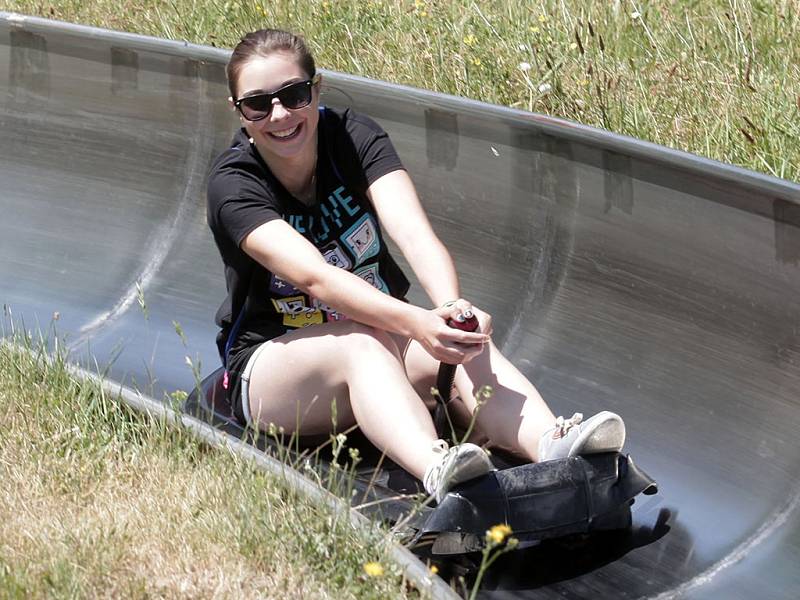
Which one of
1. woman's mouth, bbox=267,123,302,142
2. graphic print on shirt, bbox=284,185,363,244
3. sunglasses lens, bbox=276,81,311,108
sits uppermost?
sunglasses lens, bbox=276,81,311,108

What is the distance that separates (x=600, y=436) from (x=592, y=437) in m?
0.02

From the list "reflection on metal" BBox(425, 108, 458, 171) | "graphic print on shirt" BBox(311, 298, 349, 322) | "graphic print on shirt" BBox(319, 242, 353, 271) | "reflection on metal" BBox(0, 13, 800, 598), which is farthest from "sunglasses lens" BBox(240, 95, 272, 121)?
"reflection on metal" BBox(425, 108, 458, 171)

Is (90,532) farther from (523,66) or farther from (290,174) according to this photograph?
(523,66)

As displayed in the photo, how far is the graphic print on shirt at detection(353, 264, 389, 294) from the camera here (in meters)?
3.47

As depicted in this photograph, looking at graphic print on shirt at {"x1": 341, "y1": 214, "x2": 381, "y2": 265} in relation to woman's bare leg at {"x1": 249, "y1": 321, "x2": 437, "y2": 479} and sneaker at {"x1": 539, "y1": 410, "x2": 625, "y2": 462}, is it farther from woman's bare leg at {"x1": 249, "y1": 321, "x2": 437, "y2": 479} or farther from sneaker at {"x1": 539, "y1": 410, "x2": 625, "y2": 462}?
sneaker at {"x1": 539, "y1": 410, "x2": 625, "y2": 462}

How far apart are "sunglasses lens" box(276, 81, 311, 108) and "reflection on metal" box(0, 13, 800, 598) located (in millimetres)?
706

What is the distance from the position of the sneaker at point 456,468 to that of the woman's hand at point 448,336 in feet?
0.85

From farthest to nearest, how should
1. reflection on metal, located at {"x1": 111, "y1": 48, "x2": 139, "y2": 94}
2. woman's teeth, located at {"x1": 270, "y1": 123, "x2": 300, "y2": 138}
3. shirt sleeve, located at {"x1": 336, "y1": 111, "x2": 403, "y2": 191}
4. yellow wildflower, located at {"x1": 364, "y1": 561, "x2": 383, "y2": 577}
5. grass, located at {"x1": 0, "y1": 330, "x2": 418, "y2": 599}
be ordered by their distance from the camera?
reflection on metal, located at {"x1": 111, "y1": 48, "x2": 139, "y2": 94} → shirt sleeve, located at {"x1": 336, "y1": 111, "x2": 403, "y2": 191} → woman's teeth, located at {"x1": 270, "y1": 123, "x2": 300, "y2": 138} → grass, located at {"x1": 0, "y1": 330, "x2": 418, "y2": 599} → yellow wildflower, located at {"x1": 364, "y1": 561, "x2": 383, "y2": 577}

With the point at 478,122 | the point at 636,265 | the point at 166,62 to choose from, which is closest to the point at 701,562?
the point at 636,265

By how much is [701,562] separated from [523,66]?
8.22 feet

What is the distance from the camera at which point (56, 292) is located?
5039mm

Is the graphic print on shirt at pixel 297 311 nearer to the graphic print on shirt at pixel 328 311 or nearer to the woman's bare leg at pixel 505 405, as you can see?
the graphic print on shirt at pixel 328 311

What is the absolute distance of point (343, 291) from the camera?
3.17 metres

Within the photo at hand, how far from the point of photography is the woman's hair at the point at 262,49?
328 cm
